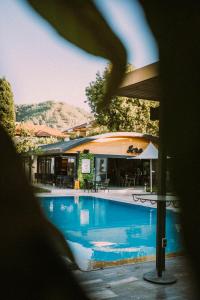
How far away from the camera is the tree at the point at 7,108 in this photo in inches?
13.0

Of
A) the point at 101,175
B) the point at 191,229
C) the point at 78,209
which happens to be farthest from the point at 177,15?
the point at 101,175

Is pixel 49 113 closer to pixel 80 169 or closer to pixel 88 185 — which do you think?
pixel 88 185

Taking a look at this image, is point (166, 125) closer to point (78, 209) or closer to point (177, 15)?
point (177, 15)

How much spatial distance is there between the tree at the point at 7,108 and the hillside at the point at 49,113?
0.01 m

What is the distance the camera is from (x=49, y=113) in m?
0.50

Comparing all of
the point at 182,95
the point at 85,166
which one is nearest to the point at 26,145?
the point at 182,95

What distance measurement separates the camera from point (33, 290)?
11.9 inches

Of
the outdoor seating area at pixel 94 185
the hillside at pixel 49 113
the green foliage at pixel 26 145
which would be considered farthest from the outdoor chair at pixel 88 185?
the hillside at pixel 49 113

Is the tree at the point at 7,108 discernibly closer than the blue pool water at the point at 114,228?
Yes

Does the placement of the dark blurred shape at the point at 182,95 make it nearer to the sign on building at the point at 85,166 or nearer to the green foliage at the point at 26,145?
the green foliage at the point at 26,145

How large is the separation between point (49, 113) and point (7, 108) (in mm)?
132

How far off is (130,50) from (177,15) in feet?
0.19

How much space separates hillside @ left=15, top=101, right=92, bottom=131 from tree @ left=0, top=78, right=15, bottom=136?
14mm

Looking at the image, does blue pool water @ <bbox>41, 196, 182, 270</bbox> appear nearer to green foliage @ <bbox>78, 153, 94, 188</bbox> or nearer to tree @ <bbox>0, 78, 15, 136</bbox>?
tree @ <bbox>0, 78, 15, 136</bbox>
